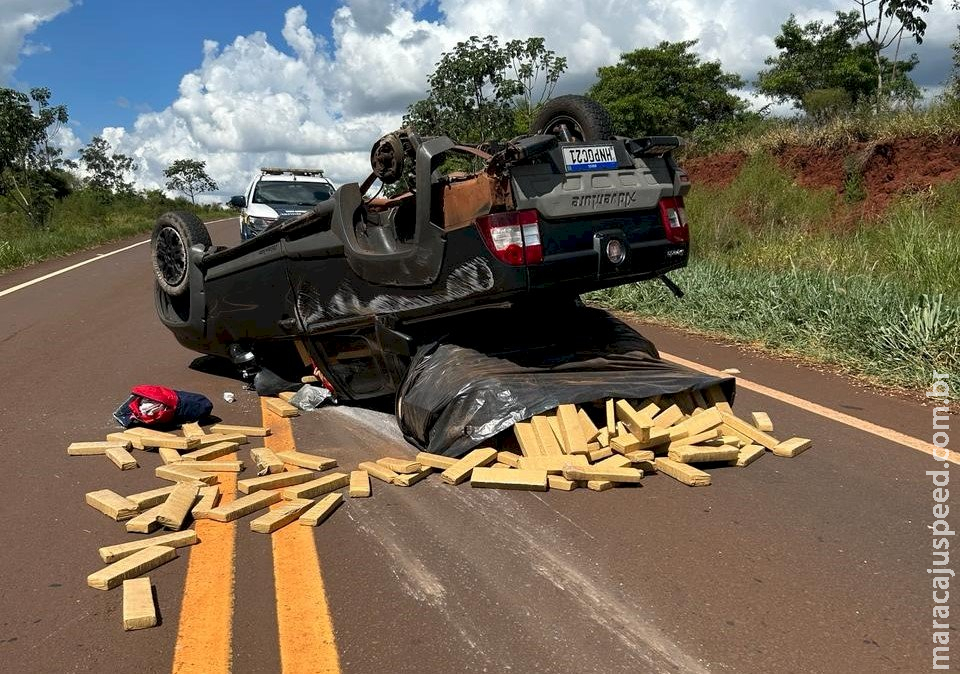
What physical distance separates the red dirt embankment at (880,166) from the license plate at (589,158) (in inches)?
496

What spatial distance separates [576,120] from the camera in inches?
226

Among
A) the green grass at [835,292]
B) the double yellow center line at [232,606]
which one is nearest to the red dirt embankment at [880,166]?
the green grass at [835,292]

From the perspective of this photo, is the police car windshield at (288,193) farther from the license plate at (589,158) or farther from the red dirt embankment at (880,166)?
the license plate at (589,158)

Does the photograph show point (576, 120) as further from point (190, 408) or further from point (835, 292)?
point (835, 292)

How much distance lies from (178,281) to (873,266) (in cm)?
734

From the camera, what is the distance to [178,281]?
22.6 feet

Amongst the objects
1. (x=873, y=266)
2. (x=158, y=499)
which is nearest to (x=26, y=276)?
(x=158, y=499)

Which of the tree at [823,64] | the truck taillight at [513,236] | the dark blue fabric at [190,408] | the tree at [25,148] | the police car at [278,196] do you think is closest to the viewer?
the truck taillight at [513,236]

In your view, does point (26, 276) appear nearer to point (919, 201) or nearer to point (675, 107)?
Result: point (919, 201)

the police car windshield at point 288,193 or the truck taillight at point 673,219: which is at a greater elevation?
the police car windshield at point 288,193

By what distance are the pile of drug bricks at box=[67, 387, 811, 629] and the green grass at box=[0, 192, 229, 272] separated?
50.3 ft

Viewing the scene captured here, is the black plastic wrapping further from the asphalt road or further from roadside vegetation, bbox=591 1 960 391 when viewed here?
roadside vegetation, bbox=591 1 960 391

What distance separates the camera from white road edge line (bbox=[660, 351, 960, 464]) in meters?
4.84

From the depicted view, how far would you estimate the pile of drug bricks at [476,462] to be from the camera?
156 inches
